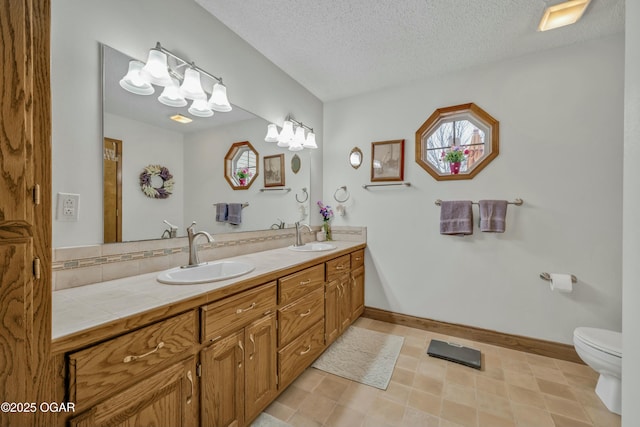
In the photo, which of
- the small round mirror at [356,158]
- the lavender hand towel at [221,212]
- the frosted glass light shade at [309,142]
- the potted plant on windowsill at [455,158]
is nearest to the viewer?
the lavender hand towel at [221,212]

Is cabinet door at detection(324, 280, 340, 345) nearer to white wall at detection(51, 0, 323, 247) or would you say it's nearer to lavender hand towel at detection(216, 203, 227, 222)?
lavender hand towel at detection(216, 203, 227, 222)

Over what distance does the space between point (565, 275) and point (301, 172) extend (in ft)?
7.89

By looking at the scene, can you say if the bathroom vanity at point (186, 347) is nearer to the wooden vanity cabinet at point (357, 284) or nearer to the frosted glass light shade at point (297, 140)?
the wooden vanity cabinet at point (357, 284)

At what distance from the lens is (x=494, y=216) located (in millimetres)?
2156

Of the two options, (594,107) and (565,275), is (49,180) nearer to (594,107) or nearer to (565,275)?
(565,275)

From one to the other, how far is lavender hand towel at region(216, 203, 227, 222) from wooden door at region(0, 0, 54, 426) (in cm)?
117

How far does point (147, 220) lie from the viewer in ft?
4.82

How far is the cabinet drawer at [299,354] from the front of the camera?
1579 mm

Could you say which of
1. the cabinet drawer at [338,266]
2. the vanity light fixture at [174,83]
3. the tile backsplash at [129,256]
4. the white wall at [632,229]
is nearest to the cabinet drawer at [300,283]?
the cabinet drawer at [338,266]

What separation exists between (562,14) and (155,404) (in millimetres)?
3088

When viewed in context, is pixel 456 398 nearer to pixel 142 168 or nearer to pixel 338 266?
pixel 338 266

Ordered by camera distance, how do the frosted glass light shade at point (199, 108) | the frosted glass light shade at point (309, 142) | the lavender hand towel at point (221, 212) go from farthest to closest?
the frosted glass light shade at point (309, 142) → the lavender hand towel at point (221, 212) → the frosted glass light shade at point (199, 108)

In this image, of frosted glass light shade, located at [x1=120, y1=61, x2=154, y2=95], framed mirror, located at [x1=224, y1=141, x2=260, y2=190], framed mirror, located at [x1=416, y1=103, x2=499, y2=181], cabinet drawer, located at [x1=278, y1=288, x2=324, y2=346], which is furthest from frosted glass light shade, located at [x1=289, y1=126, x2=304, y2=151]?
cabinet drawer, located at [x1=278, y1=288, x2=324, y2=346]

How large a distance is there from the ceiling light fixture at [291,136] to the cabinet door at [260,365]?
1550 millimetres
